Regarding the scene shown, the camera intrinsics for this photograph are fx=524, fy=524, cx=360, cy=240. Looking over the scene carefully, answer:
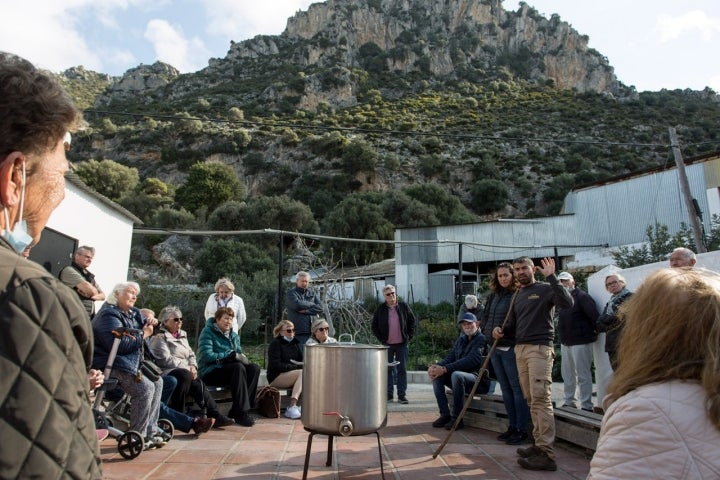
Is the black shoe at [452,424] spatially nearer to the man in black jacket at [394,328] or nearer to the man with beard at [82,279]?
the man in black jacket at [394,328]

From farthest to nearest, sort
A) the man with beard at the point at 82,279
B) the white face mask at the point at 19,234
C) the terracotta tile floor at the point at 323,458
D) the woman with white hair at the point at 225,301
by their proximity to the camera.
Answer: the woman with white hair at the point at 225,301, the man with beard at the point at 82,279, the terracotta tile floor at the point at 323,458, the white face mask at the point at 19,234

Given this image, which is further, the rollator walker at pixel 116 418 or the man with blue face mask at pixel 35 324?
the rollator walker at pixel 116 418

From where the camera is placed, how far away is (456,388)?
5.51 metres

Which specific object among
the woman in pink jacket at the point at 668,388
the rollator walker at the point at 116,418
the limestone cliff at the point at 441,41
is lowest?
the rollator walker at the point at 116,418

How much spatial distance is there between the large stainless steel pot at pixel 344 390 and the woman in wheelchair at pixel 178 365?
83.0 inches

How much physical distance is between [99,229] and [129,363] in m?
4.02

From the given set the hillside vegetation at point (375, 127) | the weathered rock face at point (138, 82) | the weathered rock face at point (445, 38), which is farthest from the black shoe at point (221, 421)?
the weathered rock face at point (138, 82)

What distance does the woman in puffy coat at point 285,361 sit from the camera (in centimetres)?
617

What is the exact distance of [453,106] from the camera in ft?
195

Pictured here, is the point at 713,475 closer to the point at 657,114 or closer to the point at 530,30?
the point at 657,114

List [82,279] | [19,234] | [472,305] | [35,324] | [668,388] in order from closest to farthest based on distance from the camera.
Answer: [35,324], [19,234], [668,388], [82,279], [472,305]

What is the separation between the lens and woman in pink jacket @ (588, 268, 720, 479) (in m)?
1.04

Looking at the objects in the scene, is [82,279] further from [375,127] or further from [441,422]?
[375,127]

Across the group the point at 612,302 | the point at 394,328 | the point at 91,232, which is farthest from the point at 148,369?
the point at 612,302
